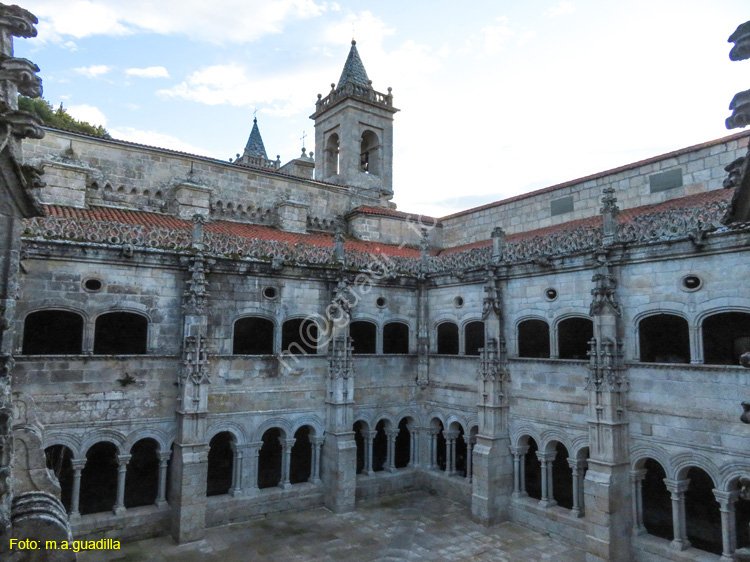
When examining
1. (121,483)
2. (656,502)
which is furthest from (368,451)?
(656,502)

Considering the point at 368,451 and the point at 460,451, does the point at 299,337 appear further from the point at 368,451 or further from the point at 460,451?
the point at 460,451

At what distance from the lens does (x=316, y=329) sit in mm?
19391

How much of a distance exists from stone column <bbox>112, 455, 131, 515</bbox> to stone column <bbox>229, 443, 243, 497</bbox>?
331 cm

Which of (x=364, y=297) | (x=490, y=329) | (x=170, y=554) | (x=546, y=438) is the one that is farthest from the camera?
(x=364, y=297)

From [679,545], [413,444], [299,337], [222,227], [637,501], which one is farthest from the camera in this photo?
[413,444]

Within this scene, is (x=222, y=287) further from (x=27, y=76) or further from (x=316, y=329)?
(x=27, y=76)

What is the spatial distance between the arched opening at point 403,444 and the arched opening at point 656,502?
29.7ft

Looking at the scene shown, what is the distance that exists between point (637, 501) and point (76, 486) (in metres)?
16.2

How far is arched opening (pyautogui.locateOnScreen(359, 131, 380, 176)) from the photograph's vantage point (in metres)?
31.6

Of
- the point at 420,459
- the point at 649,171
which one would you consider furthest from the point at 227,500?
the point at 649,171

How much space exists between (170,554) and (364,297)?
10.7 m

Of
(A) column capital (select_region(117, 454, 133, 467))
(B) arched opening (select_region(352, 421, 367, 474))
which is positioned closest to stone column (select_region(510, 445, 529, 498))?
(B) arched opening (select_region(352, 421, 367, 474))

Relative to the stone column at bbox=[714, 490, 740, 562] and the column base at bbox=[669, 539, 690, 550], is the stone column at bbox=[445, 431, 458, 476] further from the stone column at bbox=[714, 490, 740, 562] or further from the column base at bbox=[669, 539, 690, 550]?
the stone column at bbox=[714, 490, 740, 562]

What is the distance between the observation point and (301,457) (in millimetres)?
19812
